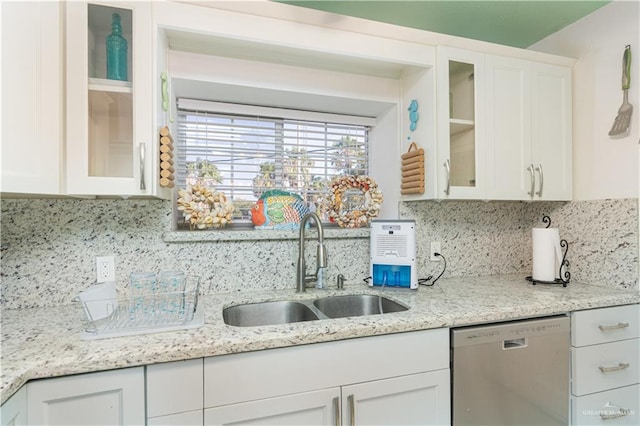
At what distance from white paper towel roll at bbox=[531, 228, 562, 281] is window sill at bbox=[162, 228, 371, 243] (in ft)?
3.14

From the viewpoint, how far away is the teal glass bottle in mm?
1237

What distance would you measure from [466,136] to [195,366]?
5.33 ft

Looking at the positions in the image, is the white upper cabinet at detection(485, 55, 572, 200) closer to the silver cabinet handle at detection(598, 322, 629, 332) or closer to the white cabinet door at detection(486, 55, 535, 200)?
the white cabinet door at detection(486, 55, 535, 200)

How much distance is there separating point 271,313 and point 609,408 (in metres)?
1.61

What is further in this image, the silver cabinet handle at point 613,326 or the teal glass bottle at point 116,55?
the silver cabinet handle at point 613,326

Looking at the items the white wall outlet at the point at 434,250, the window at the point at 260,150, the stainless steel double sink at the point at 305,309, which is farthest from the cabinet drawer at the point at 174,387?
the white wall outlet at the point at 434,250

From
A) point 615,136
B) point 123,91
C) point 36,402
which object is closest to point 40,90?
point 123,91

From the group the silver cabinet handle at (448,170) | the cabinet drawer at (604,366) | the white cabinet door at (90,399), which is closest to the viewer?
the white cabinet door at (90,399)

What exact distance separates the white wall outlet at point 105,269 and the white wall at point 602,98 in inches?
98.1

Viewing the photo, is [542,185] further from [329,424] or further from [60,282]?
[60,282]

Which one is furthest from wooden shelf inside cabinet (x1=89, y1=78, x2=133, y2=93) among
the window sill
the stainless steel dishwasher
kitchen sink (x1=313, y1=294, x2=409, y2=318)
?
the stainless steel dishwasher

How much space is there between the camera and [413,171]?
1.75 m

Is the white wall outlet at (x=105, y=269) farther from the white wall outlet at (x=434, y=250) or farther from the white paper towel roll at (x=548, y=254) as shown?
the white paper towel roll at (x=548, y=254)

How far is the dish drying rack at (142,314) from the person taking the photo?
41.8 inches
